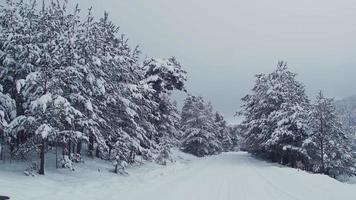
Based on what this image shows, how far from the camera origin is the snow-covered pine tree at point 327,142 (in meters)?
40.6

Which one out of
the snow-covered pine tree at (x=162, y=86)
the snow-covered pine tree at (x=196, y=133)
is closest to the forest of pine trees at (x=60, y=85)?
the snow-covered pine tree at (x=162, y=86)

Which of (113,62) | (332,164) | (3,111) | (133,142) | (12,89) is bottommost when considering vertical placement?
(332,164)

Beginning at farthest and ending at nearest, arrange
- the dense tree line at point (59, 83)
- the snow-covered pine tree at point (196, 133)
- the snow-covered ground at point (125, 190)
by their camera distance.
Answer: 1. the snow-covered pine tree at point (196, 133)
2. the dense tree line at point (59, 83)
3. the snow-covered ground at point (125, 190)

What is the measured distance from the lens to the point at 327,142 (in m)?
42.1

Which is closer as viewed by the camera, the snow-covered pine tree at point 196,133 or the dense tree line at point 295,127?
the dense tree line at point 295,127

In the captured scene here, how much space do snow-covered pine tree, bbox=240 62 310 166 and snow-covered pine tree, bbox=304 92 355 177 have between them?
1.28 metres

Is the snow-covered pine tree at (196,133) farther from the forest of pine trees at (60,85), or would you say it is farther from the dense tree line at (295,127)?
the forest of pine trees at (60,85)

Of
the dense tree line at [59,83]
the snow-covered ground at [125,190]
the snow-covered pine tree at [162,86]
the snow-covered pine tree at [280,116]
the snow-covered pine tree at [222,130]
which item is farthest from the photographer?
the snow-covered pine tree at [222,130]

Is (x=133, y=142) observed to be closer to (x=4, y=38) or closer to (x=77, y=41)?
(x=77, y=41)

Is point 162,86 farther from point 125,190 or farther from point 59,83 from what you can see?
point 125,190

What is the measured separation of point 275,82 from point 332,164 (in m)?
12.3

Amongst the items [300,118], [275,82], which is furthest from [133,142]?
[275,82]

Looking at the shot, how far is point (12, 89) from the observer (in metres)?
19.9

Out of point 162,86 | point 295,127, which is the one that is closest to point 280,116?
point 295,127
